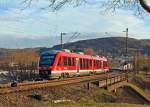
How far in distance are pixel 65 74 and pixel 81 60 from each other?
22.7 feet

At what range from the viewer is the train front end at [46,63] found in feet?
143

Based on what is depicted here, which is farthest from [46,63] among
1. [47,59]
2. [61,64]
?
[61,64]

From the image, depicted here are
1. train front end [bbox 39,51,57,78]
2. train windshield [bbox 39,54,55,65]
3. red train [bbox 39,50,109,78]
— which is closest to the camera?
train front end [bbox 39,51,57,78]

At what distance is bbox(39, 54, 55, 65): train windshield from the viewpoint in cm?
4441

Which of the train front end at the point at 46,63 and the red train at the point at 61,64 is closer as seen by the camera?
the train front end at the point at 46,63

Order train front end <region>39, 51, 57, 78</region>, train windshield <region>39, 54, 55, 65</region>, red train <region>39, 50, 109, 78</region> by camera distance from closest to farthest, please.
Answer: train front end <region>39, 51, 57, 78</region>
red train <region>39, 50, 109, 78</region>
train windshield <region>39, 54, 55, 65</region>

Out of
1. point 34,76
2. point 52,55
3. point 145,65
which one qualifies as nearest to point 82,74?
point 34,76

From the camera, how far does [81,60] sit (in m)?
53.4

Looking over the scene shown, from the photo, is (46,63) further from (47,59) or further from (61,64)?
(61,64)

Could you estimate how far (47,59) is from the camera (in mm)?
45000

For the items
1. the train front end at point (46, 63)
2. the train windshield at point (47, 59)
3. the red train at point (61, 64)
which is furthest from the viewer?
the train windshield at point (47, 59)

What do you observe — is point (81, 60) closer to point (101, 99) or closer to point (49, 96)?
point (101, 99)

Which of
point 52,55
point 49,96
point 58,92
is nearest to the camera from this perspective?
point 49,96

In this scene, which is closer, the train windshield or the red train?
the red train
